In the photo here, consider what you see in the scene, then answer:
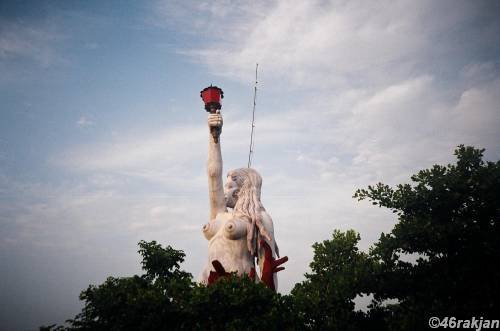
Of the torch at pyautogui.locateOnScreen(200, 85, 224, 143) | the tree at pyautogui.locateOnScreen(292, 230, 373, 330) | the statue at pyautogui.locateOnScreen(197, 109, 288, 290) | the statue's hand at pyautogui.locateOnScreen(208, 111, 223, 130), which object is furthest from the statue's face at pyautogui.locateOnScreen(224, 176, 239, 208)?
the tree at pyautogui.locateOnScreen(292, 230, 373, 330)

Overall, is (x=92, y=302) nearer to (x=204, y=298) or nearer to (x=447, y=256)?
(x=204, y=298)

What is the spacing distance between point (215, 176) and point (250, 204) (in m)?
1.01

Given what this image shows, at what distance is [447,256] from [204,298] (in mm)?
5198

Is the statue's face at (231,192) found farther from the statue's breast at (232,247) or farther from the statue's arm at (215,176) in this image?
the statue's breast at (232,247)

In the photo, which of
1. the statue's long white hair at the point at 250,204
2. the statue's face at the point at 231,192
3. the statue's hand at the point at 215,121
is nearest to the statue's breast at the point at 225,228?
the statue's long white hair at the point at 250,204

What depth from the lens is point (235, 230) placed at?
7.61 metres

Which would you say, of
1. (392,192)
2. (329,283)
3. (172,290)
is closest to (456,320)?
(329,283)

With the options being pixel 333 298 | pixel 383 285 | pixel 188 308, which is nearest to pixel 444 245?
pixel 383 285

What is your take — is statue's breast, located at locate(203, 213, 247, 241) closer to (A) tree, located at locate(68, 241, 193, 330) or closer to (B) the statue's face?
(B) the statue's face

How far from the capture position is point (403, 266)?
316 inches

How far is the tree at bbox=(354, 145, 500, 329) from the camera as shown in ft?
21.6

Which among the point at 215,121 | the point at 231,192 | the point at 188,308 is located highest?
the point at 215,121

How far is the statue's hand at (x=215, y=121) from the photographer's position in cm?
795

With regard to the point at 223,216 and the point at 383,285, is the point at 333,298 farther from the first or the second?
the point at 223,216
